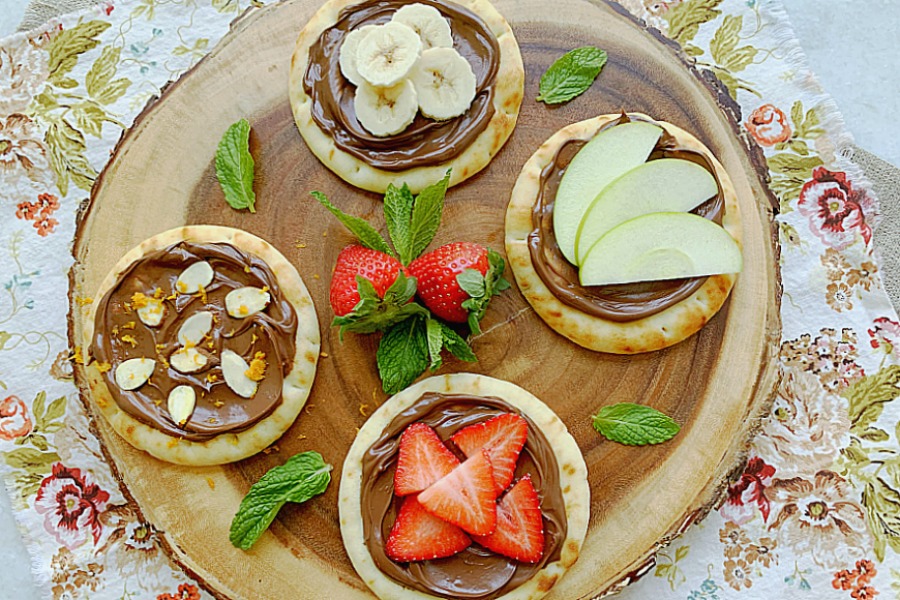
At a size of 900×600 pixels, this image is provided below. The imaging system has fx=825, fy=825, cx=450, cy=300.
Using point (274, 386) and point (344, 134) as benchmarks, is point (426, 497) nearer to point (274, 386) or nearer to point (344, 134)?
point (274, 386)

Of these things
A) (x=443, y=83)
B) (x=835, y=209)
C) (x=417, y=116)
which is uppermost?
(x=443, y=83)

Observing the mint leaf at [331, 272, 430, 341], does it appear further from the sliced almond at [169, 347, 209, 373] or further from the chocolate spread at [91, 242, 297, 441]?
the sliced almond at [169, 347, 209, 373]

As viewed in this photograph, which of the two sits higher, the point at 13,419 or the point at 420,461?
the point at 420,461

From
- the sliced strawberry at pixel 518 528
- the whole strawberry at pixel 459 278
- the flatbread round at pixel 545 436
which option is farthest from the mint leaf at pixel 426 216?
the sliced strawberry at pixel 518 528

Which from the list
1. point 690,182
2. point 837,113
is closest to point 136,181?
point 690,182

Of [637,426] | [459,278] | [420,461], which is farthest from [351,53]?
[637,426]

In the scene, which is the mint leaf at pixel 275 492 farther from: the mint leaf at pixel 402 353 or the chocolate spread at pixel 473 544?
the mint leaf at pixel 402 353

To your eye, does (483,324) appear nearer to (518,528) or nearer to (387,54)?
(518,528)
